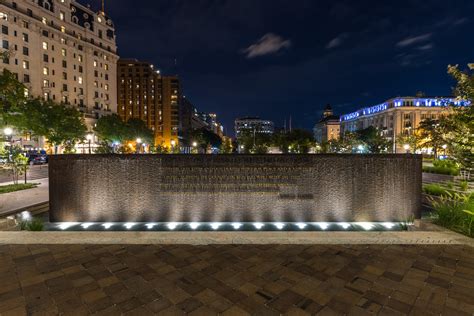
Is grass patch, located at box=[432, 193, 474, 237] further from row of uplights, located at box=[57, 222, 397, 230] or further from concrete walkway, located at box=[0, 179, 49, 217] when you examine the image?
concrete walkway, located at box=[0, 179, 49, 217]

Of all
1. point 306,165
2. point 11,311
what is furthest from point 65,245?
point 306,165

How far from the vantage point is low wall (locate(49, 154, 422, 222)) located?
8.91 meters

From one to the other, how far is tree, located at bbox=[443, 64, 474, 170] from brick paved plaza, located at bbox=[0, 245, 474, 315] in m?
3.25

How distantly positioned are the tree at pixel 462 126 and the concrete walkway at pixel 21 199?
16.2 meters

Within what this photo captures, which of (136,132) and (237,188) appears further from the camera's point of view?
(136,132)

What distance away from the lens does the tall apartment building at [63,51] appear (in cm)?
5250

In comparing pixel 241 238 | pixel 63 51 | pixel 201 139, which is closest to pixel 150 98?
pixel 201 139

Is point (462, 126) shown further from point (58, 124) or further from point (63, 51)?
point (63, 51)

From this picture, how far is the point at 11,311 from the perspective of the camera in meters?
3.56

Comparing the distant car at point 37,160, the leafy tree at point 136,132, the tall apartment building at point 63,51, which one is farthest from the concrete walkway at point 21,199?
the leafy tree at point 136,132

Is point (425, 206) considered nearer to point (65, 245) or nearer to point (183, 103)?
point (65, 245)

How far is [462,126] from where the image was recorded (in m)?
7.56

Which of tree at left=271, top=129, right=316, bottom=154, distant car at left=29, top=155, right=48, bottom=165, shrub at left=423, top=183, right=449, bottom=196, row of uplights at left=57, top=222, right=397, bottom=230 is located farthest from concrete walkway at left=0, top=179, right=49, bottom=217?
tree at left=271, top=129, right=316, bottom=154

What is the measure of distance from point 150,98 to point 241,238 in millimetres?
124374
